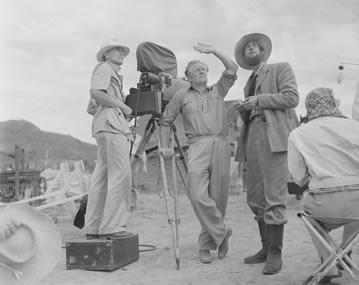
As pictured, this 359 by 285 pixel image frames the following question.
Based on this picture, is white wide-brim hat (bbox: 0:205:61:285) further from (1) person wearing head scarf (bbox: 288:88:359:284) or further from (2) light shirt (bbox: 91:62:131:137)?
(2) light shirt (bbox: 91:62:131:137)

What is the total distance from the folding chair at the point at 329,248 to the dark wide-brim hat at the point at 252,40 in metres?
1.71

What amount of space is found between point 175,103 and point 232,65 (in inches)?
24.8

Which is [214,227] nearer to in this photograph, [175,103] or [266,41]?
[175,103]

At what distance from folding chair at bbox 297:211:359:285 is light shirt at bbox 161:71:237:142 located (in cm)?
157

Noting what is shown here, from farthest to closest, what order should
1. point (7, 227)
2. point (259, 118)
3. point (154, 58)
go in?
point (154, 58) → point (259, 118) → point (7, 227)

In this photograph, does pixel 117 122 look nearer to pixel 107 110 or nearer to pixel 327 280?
pixel 107 110

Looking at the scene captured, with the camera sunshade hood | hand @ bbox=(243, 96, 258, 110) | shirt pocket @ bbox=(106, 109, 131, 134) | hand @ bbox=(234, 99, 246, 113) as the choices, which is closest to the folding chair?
hand @ bbox=(243, 96, 258, 110)

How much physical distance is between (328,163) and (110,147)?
2.06 metres

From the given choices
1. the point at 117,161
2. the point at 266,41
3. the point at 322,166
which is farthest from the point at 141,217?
the point at 322,166

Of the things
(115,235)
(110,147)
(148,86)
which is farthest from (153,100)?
(115,235)

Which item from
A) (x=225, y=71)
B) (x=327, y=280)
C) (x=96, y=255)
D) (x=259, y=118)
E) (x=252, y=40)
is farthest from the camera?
(x=225, y=71)

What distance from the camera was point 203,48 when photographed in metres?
4.27

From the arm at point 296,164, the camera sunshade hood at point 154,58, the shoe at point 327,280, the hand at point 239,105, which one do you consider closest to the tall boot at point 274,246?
the shoe at point 327,280

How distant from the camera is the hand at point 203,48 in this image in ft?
13.9
